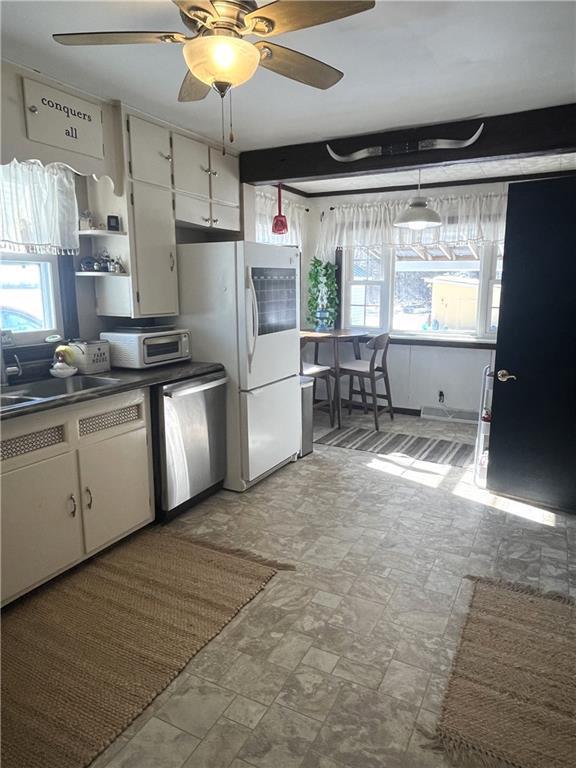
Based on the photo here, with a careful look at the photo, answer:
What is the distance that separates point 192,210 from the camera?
3.43 metres

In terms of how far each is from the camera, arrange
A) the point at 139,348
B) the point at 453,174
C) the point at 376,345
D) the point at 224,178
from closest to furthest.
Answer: the point at 139,348 < the point at 224,178 < the point at 453,174 < the point at 376,345

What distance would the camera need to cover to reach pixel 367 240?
5.55 metres

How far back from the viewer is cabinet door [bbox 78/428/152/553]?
2.50m

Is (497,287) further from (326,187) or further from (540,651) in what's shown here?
(540,651)

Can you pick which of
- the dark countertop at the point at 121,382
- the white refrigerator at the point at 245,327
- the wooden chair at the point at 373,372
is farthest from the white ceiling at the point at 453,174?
the dark countertop at the point at 121,382

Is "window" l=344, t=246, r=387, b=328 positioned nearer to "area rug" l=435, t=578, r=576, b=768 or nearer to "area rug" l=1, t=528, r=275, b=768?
"area rug" l=1, t=528, r=275, b=768

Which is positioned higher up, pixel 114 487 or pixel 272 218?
pixel 272 218

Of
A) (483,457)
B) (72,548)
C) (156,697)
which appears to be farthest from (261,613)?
(483,457)

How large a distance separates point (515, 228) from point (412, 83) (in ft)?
3.82

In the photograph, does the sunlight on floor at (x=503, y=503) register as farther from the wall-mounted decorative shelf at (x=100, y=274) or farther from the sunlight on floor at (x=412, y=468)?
the wall-mounted decorative shelf at (x=100, y=274)

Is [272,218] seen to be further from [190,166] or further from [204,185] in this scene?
[190,166]

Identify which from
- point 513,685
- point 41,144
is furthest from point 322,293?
point 513,685

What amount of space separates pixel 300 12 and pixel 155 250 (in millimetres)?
1927

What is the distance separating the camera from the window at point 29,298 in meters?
2.77
